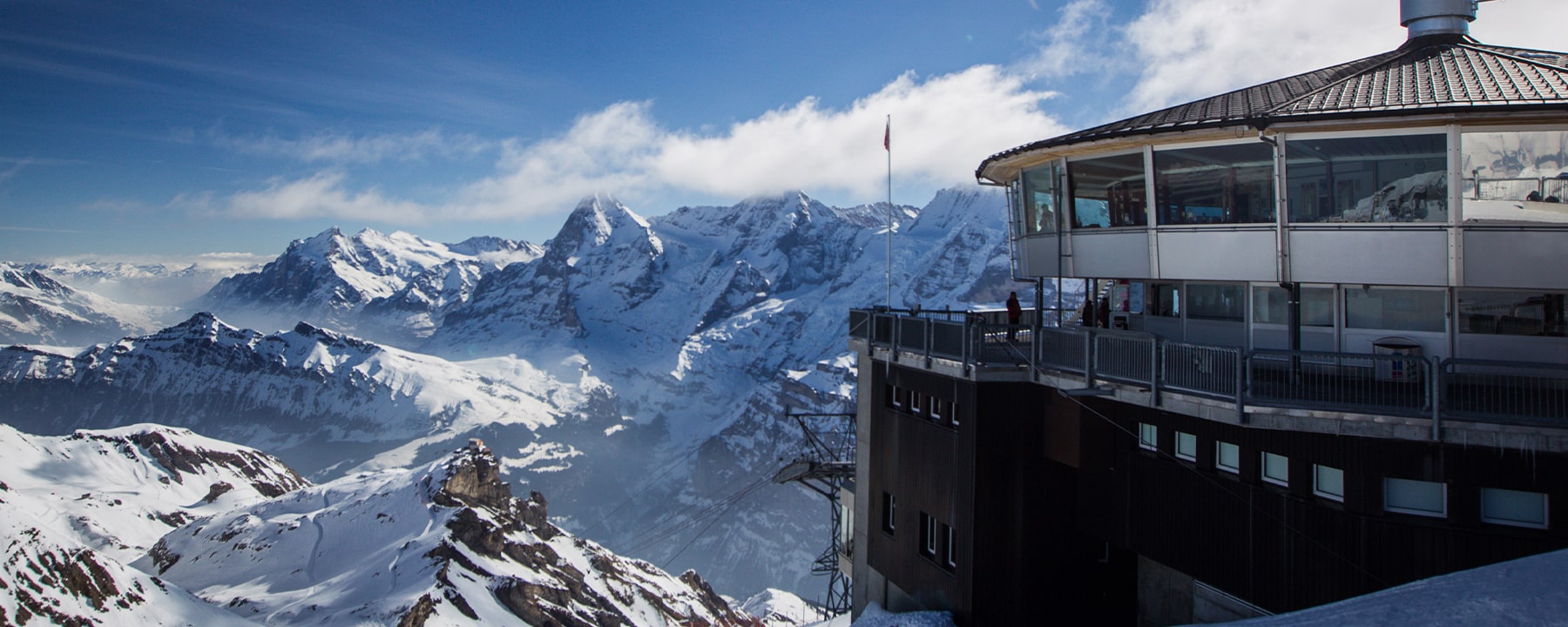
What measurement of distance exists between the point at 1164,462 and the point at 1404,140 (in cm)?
626

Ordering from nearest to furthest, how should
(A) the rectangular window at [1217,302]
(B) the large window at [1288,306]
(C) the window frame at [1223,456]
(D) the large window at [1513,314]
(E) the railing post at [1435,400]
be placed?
(E) the railing post at [1435,400]
(D) the large window at [1513,314]
(C) the window frame at [1223,456]
(B) the large window at [1288,306]
(A) the rectangular window at [1217,302]

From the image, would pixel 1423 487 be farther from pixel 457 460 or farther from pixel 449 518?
pixel 457 460

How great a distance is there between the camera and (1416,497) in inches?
488

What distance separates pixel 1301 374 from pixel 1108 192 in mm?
5125

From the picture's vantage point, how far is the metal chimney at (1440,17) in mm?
16828

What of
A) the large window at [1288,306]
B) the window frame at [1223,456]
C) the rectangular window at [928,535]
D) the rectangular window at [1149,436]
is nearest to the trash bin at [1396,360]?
the large window at [1288,306]

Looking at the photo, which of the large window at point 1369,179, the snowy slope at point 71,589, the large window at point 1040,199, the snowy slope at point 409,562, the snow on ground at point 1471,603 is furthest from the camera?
the snowy slope at point 409,562

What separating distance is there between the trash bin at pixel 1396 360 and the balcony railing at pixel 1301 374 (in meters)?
0.02

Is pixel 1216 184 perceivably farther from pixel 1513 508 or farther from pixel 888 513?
pixel 888 513

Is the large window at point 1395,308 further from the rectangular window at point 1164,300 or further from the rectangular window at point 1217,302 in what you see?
the rectangular window at point 1164,300

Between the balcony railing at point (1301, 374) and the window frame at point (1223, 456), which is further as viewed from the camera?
the window frame at point (1223, 456)

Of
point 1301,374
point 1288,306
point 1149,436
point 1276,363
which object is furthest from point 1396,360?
point 1149,436

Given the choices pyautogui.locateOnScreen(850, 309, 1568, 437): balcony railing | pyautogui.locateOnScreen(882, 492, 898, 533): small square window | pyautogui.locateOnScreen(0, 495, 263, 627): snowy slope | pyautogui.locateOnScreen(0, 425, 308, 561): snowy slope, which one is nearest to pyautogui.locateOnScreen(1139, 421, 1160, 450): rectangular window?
pyautogui.locateOnScreen(850, 309, 1568, 437): balcony railing

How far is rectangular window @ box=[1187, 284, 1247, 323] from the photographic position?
1638cm
